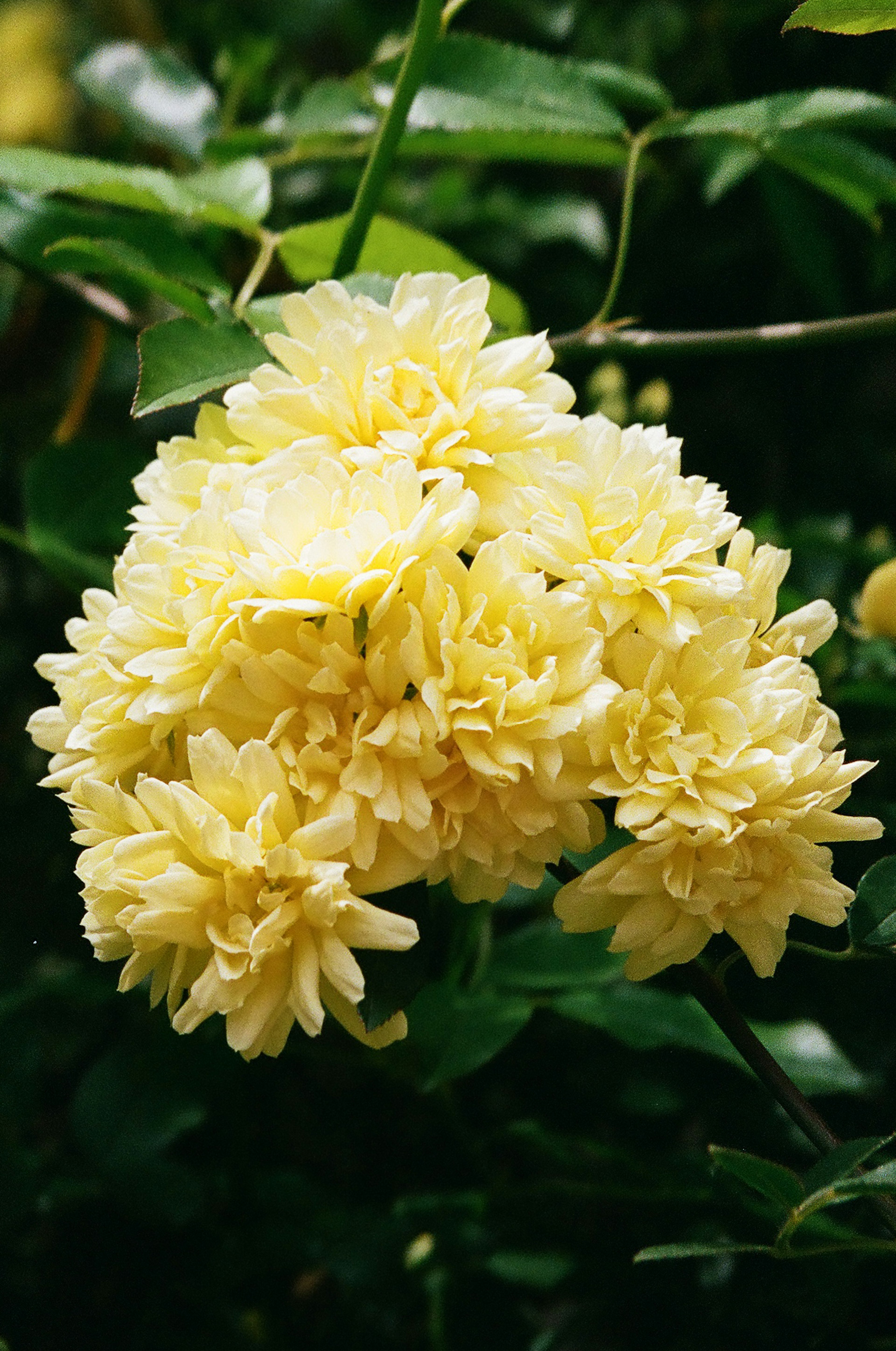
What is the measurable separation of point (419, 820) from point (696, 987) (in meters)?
0.16

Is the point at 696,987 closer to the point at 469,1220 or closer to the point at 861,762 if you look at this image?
the point at 861,762

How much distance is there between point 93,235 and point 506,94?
0.90 ft

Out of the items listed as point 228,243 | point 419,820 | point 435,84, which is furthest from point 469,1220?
point 228,243

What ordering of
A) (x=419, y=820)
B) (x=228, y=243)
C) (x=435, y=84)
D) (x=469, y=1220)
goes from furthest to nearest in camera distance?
(x=228, y=243) < (x=469, y=1220) < (x=435, y=84) < (x=419, y=820)

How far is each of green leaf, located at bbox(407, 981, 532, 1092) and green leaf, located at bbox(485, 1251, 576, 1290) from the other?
6.2 inches

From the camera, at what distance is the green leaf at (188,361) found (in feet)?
1.68

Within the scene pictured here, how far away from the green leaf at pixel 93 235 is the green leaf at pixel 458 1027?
45cm

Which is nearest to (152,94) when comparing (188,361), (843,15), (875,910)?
(188,361)

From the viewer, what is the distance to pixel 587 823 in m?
0.42

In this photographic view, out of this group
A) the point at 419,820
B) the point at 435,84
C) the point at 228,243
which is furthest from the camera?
the point at 228,243

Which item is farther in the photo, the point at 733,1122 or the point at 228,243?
the point at 228,243

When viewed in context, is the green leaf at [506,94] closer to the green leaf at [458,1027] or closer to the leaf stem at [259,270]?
the leaf stem at [259,270]

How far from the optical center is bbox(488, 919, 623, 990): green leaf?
759 mm

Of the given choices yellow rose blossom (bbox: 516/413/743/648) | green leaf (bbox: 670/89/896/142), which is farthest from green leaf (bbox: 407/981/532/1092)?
green leaf (bbox: 670/89/896/142)
